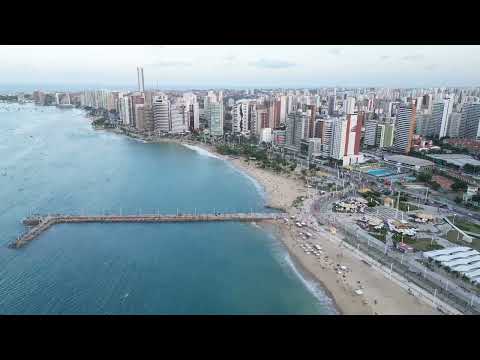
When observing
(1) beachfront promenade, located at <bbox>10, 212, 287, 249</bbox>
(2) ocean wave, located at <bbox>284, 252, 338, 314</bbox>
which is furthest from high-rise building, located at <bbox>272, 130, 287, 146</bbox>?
(2) ocean wave, located at <bbox>284, 252, 338, 314</bbox>

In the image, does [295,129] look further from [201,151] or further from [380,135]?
[201,151]

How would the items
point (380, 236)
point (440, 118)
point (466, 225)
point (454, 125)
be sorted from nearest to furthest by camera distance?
1. point (380, 236)
2. point (466, 225)
3. point (440, 118)
4. point (454, 125)

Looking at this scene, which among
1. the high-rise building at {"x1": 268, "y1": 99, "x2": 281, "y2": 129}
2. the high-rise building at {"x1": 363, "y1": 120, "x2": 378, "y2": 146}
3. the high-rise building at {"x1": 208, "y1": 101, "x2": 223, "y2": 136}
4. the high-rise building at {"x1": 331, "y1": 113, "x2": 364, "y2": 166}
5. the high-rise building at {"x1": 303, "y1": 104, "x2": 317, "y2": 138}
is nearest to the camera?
the high-rise building at {"x1": 331, "y1": 113, "x2": 364, "y2": 166}

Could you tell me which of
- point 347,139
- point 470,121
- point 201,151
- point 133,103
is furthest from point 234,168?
point 470,121

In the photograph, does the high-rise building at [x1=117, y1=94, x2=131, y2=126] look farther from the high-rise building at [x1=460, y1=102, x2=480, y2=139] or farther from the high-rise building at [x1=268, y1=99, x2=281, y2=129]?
the high-rise building at [x1=460, y1=102, x2=480, y2=139]

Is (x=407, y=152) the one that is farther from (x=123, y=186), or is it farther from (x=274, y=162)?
(x=123, y=186)

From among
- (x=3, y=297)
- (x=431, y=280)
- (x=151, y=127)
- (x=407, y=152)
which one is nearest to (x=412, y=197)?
(x=431, y=280)

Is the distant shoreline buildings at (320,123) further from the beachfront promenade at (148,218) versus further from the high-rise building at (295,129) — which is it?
the beachfront promenade at (148,218)
